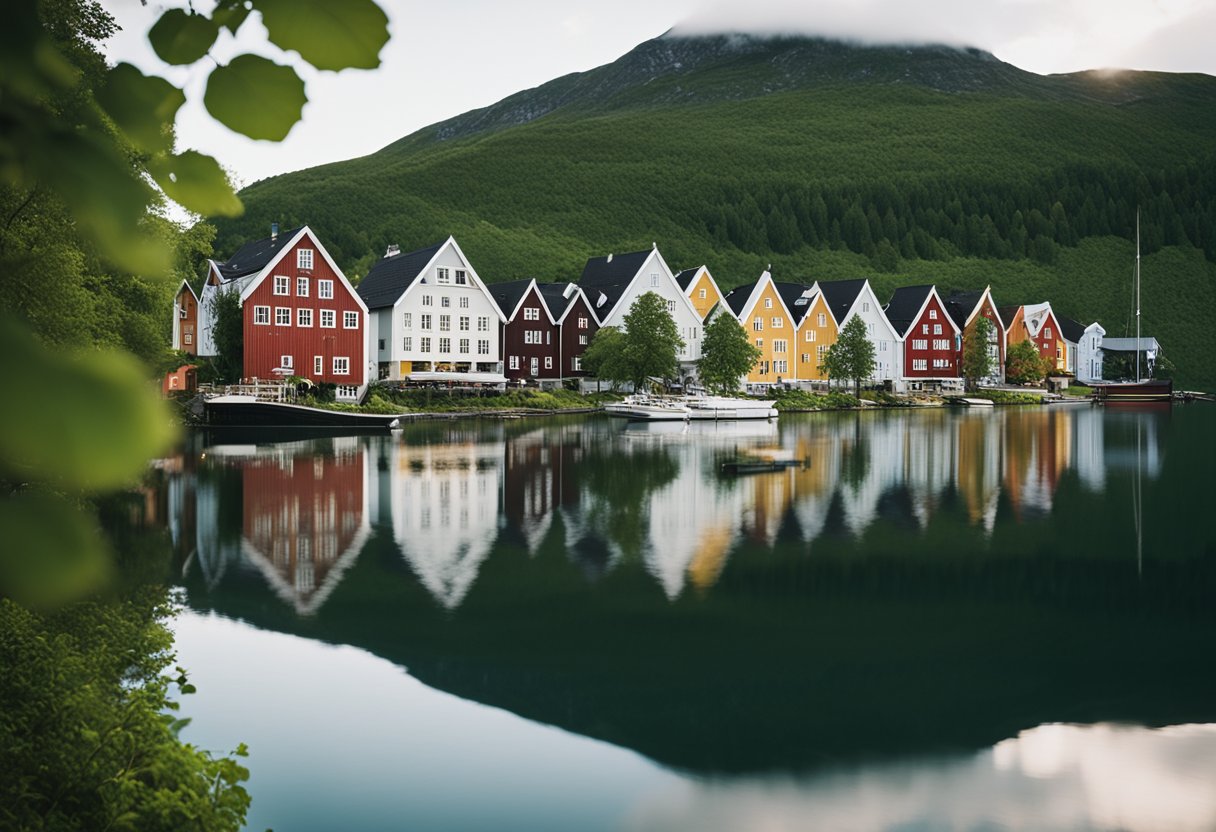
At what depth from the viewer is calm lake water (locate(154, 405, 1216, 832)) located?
9.62m

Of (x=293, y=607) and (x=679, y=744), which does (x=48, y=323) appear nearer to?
(x=293, y=607)

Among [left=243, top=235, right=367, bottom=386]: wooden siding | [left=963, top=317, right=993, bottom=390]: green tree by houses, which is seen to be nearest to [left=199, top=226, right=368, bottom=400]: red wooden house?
[left=243, top=235, right=367, bottom=386]: wooden siding

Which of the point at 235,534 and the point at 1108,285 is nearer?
the point at 235,534

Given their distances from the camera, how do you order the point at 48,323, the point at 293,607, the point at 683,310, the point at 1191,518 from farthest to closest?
the point at 683,310 < the point at 1191,518 < the point at 293,607 < the point at 48,323

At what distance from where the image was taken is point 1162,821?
907 cm

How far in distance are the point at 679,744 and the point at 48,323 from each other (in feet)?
28.8

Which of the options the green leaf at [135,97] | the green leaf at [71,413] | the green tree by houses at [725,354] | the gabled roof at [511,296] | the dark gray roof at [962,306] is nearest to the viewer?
the green leaf at [71,413]

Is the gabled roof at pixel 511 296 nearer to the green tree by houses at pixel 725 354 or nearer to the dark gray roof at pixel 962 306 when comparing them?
the green tree by houses at pixel 725 354

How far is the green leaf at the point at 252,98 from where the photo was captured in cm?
116

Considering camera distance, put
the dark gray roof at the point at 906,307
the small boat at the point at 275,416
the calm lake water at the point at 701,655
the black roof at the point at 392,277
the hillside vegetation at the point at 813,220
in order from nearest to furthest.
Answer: the calm lake water at the point at 701,655, the small boat at the point at 275,416, the black roof at the point at 392,277, the dark gray roof at the point at 906,307, the hillside vegetation at the point at 813,220

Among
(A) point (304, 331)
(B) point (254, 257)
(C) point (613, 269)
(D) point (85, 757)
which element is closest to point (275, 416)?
(A) point (304, 331)

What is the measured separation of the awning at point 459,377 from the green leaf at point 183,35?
68597 millimetres

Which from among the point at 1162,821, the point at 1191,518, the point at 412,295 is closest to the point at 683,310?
the point at 412,295

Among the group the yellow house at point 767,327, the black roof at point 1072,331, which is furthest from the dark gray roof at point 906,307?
the black roof at point 1072,331
